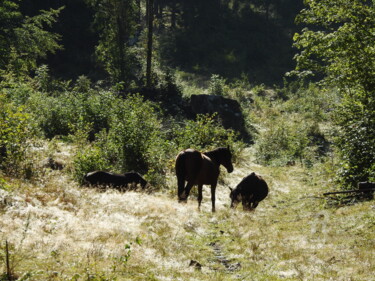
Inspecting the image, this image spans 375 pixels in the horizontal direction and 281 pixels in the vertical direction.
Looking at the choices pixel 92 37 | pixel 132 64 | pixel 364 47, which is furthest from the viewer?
Result: pixel 92 37

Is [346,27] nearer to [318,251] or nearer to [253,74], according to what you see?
[318,251]

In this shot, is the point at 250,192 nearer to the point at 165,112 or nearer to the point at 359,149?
the point at 359,149

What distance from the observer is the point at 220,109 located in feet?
103

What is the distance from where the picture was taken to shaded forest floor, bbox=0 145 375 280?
4.60 meters

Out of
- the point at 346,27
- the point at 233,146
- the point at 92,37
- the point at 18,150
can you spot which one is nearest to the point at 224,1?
the point at 92,37

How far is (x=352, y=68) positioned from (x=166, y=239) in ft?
33.3

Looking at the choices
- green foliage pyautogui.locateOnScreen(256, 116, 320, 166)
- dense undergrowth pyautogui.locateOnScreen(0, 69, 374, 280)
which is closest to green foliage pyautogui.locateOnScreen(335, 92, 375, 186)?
dense undergrowth pyautogui.locateOnScreen(0, 69, 374, 280)

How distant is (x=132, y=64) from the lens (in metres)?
37.9

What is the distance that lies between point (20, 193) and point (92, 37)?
5097 cm

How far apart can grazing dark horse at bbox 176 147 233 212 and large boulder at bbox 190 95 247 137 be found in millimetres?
18391

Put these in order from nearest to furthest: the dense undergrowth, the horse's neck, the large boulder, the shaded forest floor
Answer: the shaded forest floor < the dense undergrowth < the horse's neck < the large boulder

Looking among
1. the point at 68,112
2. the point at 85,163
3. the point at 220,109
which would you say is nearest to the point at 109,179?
the point at 85,163

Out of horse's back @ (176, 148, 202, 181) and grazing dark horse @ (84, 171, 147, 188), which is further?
grazing dark horse @ (84, 171, 147, 188)

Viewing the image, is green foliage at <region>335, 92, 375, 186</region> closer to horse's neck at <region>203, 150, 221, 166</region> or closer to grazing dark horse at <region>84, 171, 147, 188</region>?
horse's neck at <region>203, 150, 221, 166</region>
